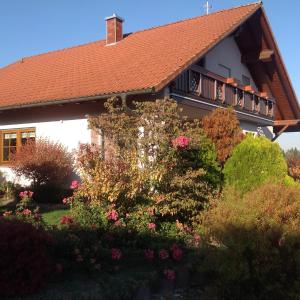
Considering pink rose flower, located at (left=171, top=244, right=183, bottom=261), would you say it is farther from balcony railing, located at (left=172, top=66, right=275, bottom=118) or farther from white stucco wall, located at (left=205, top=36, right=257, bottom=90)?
white stucco wall, located at (left=205, top=36, right=257, bottom=90)

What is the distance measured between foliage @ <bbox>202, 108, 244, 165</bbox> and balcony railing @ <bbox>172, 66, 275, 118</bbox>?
2.15 m

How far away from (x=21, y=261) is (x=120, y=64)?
11.6 metres

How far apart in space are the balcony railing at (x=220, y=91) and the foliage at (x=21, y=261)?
917 cm

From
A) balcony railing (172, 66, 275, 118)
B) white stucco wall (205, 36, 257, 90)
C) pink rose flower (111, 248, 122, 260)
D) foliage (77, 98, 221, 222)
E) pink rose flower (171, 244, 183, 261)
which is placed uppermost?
white stucco wall (205, 36, 257, 90)

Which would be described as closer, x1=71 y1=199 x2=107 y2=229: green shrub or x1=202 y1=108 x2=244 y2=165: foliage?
x1=71 y1=199 x2=107 y2=229: green shrub

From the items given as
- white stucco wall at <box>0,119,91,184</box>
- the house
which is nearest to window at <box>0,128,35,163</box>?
the house

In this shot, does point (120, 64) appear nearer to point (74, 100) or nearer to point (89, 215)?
point (74, 100)

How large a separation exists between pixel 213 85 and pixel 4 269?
487 inches

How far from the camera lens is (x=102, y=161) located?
8375 mm

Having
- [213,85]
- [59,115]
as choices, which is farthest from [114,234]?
[213,85]

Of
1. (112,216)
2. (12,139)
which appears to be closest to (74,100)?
(12,139)

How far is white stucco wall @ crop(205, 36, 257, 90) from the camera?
60.6 feet

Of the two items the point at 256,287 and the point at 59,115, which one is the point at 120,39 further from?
the point at 256,287

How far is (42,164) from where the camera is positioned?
43.8ft
